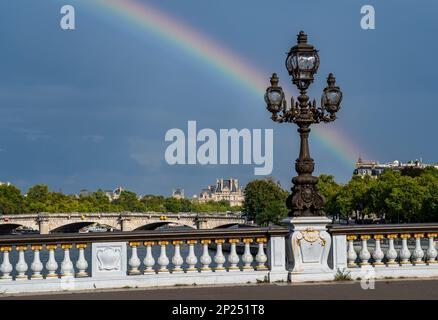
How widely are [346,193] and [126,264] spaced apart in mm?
132130

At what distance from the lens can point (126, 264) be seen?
16.7 m

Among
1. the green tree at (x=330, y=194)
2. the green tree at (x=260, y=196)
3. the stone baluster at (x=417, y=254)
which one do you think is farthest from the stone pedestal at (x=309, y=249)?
the green tree at (x=330, y=194)

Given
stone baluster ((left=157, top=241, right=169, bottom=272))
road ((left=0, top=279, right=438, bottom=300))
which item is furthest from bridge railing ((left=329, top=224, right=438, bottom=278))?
stone baluster ((left=157, top=241, right=169, bottom=272))

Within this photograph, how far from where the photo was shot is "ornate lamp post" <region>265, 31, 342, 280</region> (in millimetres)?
17156

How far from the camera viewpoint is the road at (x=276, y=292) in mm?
14914

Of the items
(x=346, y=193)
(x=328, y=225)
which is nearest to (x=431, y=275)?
(x=328, y=225)

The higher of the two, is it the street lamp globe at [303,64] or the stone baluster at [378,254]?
the street lamp globe at [303,64]

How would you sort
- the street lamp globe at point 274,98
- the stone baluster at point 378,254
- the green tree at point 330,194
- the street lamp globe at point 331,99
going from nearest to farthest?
the stone baluster at point 378,254
the street lamp globe at point 274,98
the street lamp globe at point 331,99
the green tree at point 330,194

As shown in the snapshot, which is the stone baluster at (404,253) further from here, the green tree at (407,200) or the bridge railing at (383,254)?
the green tree at (407,200)

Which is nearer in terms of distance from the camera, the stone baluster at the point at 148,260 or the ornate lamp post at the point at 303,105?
the stone baluster at the point at 148,260

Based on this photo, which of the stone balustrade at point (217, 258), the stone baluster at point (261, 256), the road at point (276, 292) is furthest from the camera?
the stone baluster at point (261, 256)

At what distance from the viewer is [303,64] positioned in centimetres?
1831
